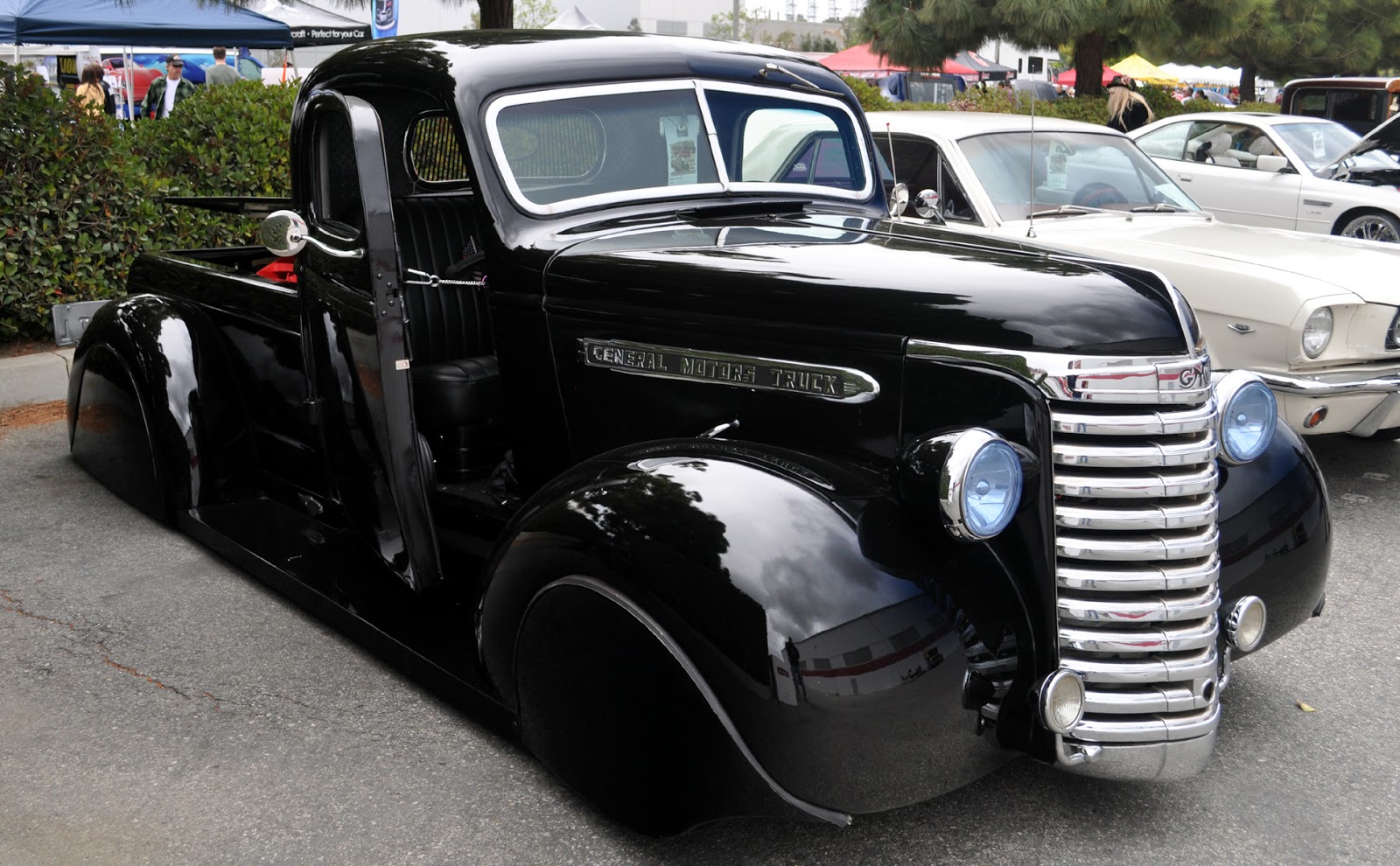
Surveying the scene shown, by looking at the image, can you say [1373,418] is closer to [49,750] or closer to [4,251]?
[49,750]

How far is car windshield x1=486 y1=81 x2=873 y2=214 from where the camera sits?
3666mm

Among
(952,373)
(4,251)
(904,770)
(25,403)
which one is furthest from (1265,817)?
(4,251)

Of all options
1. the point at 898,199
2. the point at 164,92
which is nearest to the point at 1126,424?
the point at 898,199

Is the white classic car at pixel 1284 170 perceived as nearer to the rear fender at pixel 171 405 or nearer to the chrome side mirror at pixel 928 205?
the chrome side mirror at pixel 928 205

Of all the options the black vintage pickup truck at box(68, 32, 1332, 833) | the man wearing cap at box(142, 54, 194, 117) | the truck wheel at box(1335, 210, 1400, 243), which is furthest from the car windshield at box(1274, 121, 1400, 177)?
the man wearing cap at box(142, 54, 194, 117)

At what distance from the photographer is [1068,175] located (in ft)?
23.2

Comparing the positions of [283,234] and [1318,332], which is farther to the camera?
[1318,332]

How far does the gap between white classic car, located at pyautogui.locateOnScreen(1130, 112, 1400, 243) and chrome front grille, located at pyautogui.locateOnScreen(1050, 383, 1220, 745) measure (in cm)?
851

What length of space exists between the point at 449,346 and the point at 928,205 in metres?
2.01

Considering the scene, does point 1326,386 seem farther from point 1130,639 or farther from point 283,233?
point 283,233

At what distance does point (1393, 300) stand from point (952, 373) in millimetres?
3736

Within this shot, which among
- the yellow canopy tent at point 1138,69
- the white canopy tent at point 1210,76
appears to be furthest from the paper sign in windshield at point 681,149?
A: the white canopy tent at point 1210,76

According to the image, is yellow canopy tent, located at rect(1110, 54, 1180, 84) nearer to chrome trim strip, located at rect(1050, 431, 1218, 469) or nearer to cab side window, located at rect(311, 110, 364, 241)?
cab side window, located at rect(311, 110, 364, 241)

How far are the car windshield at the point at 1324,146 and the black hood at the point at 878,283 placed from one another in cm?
872
